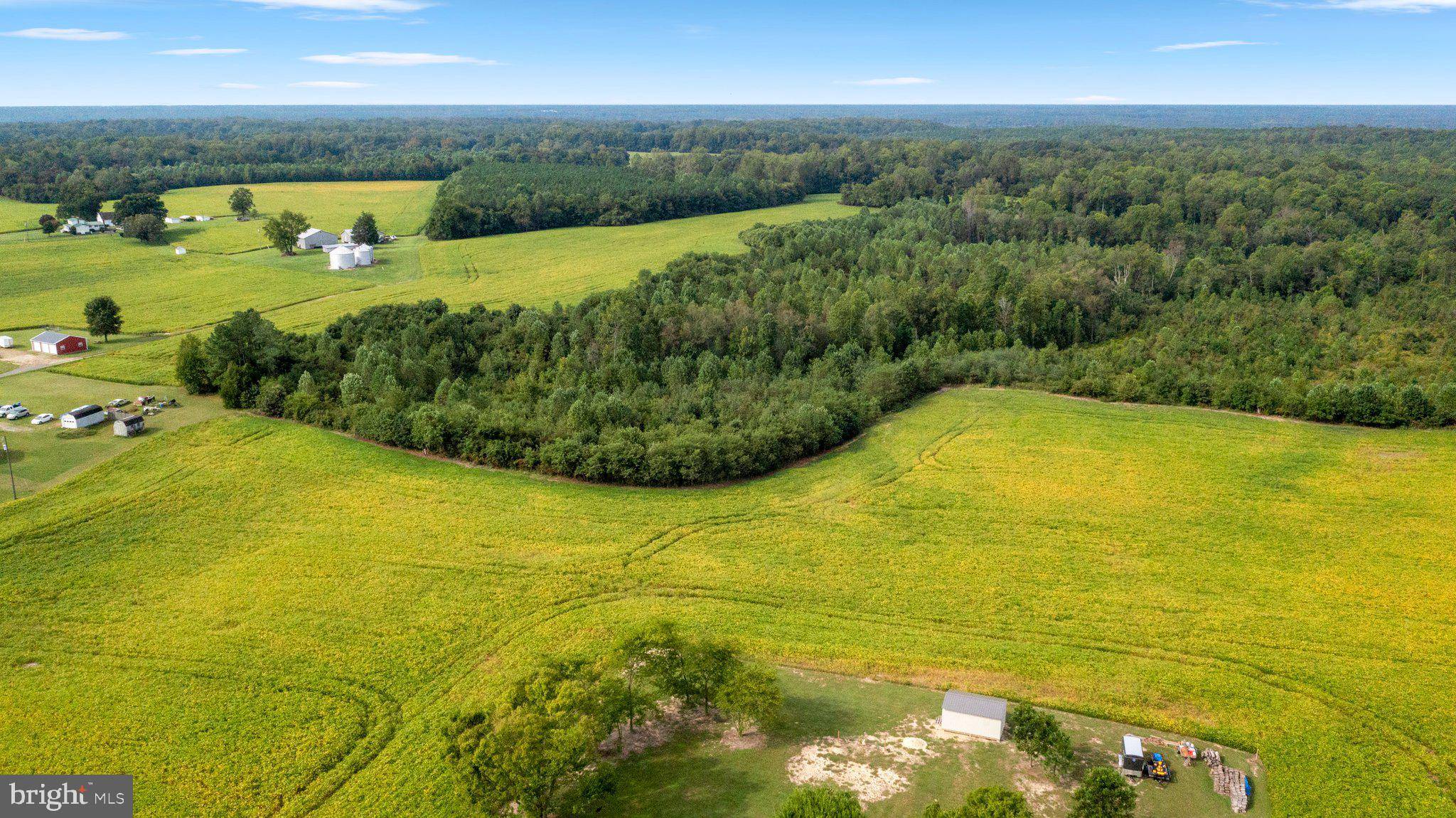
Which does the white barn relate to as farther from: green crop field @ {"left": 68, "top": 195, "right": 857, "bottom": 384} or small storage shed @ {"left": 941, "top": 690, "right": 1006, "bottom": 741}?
small storage shed @ {"left": 941, "top": 690, "right": 1006, "bottom": 741}

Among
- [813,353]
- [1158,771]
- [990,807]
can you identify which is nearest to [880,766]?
[990,807]

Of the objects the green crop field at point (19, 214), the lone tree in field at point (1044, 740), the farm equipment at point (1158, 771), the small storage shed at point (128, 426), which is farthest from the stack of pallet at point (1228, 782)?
the green crop field at point (19, 214)

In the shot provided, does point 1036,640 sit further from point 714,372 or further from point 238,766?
point 714,372

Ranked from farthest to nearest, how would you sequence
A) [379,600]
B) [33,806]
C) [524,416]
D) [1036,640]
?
[524,416], [379,600], [1036,640], [33,806]

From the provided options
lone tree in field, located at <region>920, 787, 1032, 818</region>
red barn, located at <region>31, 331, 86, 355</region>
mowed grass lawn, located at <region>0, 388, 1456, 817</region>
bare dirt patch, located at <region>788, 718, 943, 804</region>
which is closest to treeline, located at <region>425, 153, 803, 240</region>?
red barn, located at <region>31, 331, 86, 355</region>

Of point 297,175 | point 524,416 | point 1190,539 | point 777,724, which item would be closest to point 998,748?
point 777,724

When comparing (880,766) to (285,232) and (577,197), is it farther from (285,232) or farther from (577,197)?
(577,197)
